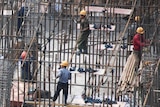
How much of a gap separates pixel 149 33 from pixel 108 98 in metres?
6.63

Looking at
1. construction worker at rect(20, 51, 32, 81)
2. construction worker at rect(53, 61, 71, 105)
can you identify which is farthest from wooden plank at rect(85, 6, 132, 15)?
construction worker at rect(53, 61, 71, 105)

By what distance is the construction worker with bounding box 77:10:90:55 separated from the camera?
90.7 feet

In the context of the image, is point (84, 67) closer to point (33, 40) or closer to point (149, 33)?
point (33, 40)

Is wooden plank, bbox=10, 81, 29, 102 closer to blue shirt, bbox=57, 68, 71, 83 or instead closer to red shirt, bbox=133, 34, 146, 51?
blue shirt, bbox=57, 68, 71, 83

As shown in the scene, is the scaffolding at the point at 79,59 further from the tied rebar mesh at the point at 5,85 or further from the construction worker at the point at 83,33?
the construction worker at the point at 83,33

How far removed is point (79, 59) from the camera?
27.7 meters

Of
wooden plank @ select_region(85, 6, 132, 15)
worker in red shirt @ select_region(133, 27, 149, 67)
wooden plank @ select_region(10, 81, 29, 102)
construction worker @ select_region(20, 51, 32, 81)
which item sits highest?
wooden plank @ select_region(85, 6, 132, 15)

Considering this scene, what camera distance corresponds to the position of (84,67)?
86.7ft

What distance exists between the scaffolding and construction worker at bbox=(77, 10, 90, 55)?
0.29 metres

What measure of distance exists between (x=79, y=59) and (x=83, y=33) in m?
0.93

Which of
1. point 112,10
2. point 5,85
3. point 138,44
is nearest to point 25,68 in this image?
point 5,85

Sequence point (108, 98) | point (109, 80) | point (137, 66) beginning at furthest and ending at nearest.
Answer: point (109, 80), point (137, 66), point (108, 98)

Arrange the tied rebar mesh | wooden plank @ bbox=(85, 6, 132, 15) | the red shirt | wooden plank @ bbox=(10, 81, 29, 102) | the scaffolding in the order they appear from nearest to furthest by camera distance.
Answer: the tied rebar mesh
the scaffolding
wooden plank @ bbox=(10, 81, 29, 102)
the red shirt
wooden plank @ bbox=(85, 6, 132, 15)

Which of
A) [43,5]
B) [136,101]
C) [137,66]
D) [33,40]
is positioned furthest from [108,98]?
[43,5]
